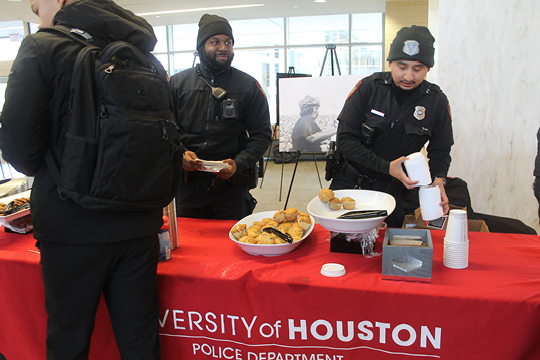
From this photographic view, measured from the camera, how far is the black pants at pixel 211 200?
1.86 meters

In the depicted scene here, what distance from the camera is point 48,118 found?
90 centimetres

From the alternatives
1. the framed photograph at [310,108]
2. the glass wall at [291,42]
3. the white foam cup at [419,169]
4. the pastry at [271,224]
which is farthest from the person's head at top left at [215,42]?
the glass wall at [291,42]

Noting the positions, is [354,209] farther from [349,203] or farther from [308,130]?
[308,130]

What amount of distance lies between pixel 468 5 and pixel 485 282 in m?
2.35

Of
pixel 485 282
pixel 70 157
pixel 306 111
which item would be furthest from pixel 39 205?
pixel 306 111

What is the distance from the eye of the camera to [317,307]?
1041 millimetres

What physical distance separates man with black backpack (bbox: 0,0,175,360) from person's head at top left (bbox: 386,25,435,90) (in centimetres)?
100

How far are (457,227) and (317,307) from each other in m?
0.47

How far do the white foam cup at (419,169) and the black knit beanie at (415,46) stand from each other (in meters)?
0.54

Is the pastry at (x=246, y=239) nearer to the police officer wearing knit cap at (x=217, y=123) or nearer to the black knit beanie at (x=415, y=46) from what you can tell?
the police officer wearing knit cap at (x=217, y=123)

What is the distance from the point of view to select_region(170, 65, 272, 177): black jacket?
71.8 inches

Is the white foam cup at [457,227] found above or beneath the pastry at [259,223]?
above

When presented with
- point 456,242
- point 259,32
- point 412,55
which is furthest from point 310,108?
point 259,32

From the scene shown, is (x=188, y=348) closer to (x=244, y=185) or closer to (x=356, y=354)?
(x=356, y=354)
